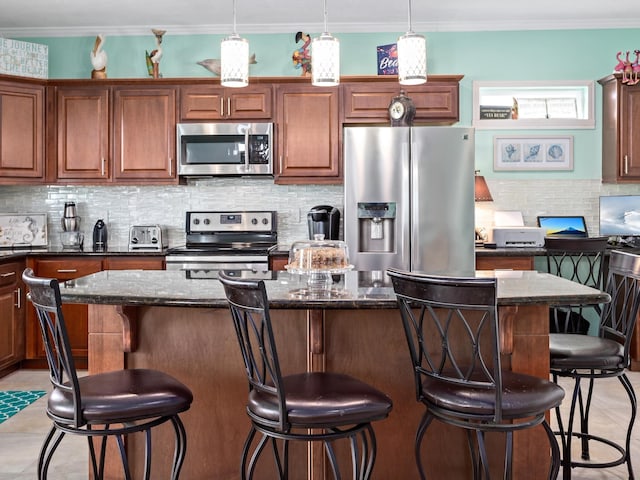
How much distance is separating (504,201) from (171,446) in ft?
12.0

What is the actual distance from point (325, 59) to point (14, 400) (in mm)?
2967

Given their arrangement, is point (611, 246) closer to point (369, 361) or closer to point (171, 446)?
point (369, 361)

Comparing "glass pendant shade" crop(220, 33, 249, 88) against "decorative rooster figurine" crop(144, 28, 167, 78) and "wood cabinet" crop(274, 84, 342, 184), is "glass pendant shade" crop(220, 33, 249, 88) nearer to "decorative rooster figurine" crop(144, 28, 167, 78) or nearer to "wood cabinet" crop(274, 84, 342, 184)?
"wood cabinet" crop(274, 84, 342, 184)

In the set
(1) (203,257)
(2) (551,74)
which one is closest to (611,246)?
(2) (551,74)

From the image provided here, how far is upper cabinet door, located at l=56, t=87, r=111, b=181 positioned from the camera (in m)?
4.83

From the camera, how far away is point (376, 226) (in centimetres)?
444

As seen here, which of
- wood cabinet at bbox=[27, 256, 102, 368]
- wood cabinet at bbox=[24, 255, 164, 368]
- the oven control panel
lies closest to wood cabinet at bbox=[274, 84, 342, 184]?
the oven control panel

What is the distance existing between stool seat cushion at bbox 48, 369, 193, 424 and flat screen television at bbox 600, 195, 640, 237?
420 cm

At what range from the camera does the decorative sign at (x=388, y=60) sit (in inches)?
192

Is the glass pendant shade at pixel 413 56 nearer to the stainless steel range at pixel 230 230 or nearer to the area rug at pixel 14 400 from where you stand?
the stainless steel range at pixel 230 230

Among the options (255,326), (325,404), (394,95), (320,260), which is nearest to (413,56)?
(320,260)

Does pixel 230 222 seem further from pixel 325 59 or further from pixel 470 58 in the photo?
pixel 325 59

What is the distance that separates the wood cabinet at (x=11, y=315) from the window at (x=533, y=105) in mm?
3821

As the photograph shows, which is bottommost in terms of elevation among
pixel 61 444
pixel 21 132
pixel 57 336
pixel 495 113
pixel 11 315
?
pixel 61 444
